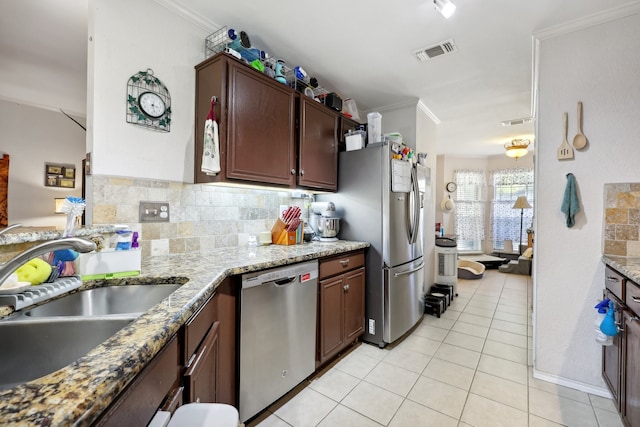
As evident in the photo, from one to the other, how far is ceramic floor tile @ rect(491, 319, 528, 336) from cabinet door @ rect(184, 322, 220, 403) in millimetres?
2849

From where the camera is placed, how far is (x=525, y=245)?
5.95m

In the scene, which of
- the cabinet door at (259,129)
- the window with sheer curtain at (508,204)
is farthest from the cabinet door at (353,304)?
the window with sheer curtain at (508,204)

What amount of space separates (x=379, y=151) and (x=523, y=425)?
6.66 feet

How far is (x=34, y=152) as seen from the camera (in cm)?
336

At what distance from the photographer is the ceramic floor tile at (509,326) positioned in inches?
109

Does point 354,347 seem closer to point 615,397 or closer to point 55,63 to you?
point 615,397

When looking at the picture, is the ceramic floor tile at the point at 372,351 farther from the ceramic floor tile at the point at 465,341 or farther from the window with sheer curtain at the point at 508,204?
the window with sheer curtain at the point at 508,204

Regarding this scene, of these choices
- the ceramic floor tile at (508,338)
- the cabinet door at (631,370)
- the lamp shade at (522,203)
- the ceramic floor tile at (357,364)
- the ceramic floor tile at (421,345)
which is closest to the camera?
the cabinet door at (631,370)

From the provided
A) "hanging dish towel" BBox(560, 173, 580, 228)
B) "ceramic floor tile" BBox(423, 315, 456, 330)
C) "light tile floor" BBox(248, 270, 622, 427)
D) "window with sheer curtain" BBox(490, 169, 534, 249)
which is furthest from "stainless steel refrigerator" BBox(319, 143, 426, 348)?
"window with sheer curtain" BBox(490, 169, 534, 249)

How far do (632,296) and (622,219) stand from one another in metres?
0.68

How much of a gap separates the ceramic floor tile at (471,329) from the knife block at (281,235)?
75.9 inches

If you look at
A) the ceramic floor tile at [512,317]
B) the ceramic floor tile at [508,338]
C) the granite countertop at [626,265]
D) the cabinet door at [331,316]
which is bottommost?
the ceramic floor tile at [508,338]

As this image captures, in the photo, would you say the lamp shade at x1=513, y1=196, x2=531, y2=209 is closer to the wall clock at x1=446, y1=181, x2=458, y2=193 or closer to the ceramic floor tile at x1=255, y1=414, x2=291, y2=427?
the wall clock at x1=446, y1=181, x2=458, y2=193

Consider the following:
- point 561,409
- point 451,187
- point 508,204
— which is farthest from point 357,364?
point 508,204
